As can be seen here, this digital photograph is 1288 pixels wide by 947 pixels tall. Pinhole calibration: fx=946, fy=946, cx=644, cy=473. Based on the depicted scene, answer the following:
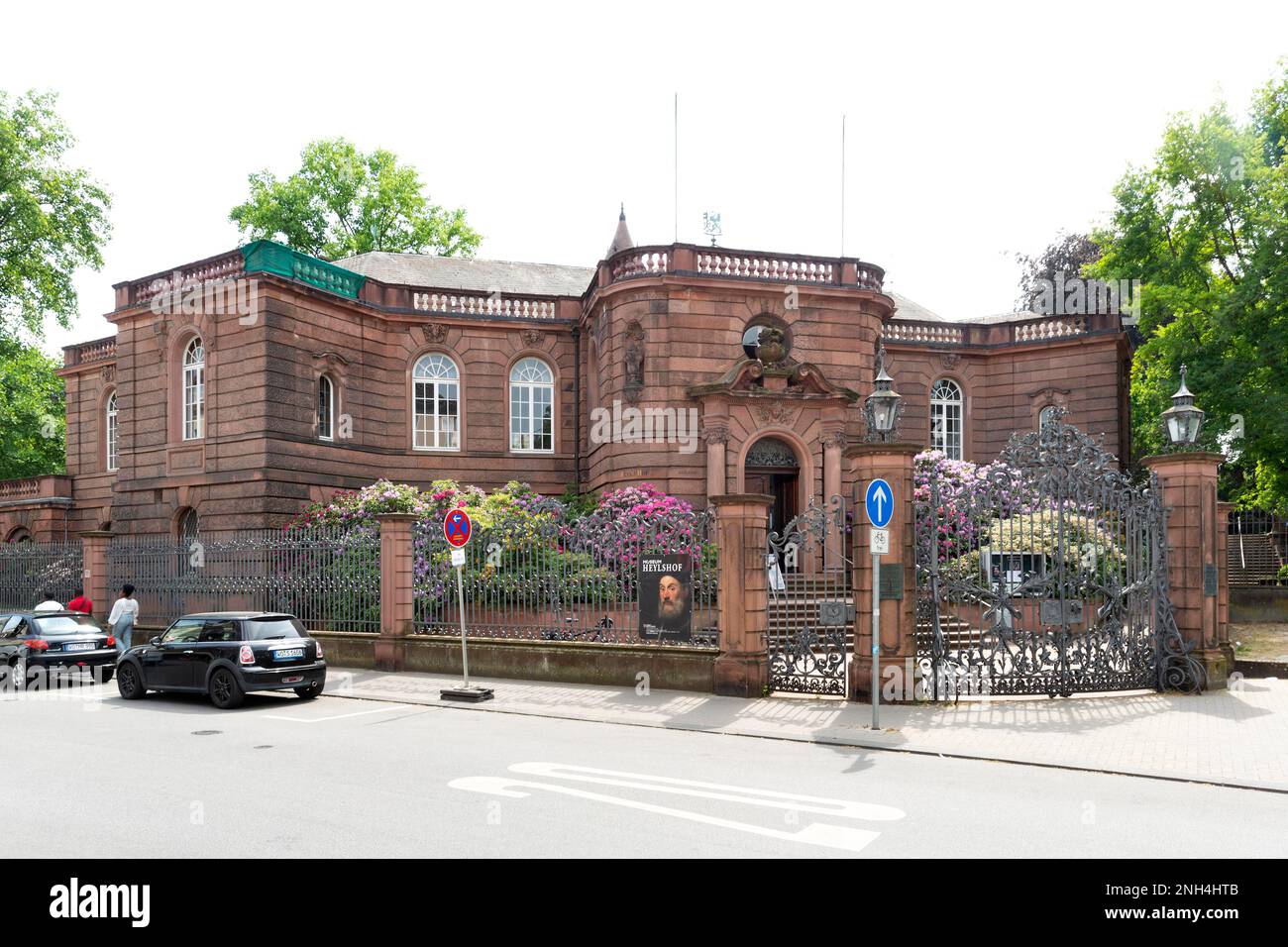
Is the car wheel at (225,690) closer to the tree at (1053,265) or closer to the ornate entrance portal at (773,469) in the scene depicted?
the ornate entrance portal at (773,469)

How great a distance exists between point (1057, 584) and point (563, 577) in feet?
25.3

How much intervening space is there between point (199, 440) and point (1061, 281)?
28981 millimetres

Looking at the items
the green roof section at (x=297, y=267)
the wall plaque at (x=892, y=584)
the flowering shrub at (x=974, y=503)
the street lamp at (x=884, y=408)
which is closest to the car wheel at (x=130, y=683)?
the wall plaque at (x=892, y=584)

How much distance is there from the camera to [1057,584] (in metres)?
13.9

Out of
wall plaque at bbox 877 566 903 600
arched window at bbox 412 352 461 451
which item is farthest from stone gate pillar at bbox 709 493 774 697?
arched window at bbox 412 352 461 451

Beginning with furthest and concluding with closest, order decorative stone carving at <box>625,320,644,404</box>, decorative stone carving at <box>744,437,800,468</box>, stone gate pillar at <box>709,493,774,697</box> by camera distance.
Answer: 1. decorative stone carving at <box>625,320,644,404</box>
2. decorative stone carving at <box>744,437,800,468</box>
3. stone gate pillar at <box>709,493,774,697</box>

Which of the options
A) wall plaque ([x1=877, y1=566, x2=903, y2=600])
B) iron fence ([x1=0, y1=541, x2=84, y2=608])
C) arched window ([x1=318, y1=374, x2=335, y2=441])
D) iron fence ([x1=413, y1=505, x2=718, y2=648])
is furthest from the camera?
arched window ([x1=318, y1=374, x2=335, y2=441])

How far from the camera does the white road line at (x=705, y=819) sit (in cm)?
645

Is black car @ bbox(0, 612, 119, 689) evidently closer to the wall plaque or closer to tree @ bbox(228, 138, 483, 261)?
the wall plaque

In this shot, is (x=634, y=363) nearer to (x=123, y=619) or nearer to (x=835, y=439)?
(x=835, y=439)

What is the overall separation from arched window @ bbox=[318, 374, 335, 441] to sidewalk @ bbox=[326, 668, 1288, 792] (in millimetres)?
12608

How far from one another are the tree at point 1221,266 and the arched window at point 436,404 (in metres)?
20.3

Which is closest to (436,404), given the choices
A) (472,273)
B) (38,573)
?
(472,273)

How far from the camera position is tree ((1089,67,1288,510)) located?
79.8 ft
